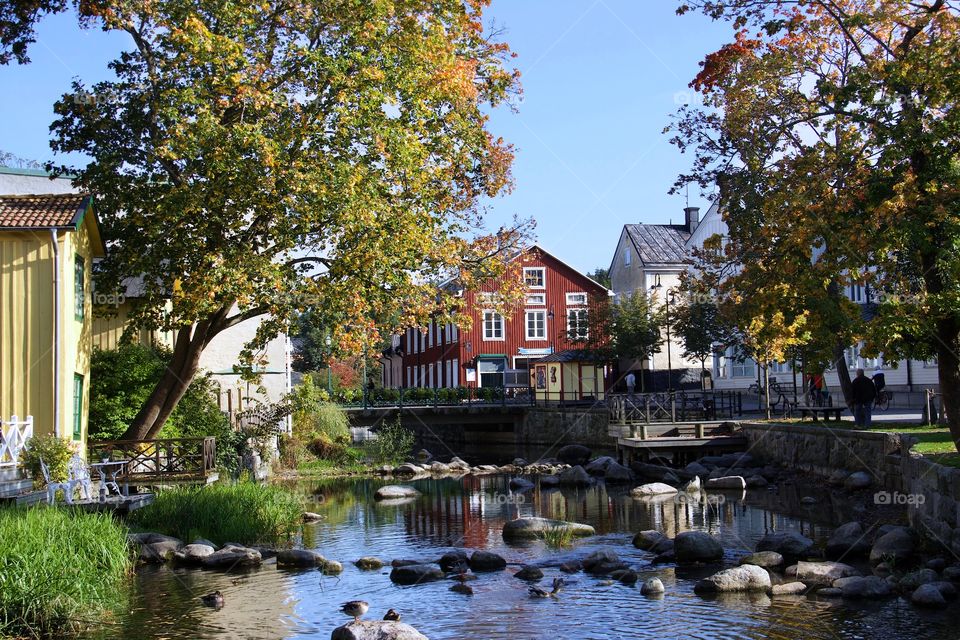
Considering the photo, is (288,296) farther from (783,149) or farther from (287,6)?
(783,149)

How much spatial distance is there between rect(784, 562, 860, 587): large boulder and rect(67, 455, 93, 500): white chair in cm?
1179

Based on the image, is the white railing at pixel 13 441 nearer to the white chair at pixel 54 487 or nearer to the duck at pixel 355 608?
the white chair at pixel 54 487

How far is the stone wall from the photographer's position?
15.4 metres

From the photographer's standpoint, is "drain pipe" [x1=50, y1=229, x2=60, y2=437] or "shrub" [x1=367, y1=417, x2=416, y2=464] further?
"shrub" [x1=367, y1=417, x2=416, y2=464]

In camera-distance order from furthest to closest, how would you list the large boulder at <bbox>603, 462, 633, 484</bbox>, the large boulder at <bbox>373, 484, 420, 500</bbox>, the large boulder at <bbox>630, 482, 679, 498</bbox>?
the large boulder at <bbox>603, 462, 633, 484</bbox> < the large boulder at <bbox>373, 484, 420, 500</bbox> < the large boulder at <bbox>630, 482, 679, 498</bbox>

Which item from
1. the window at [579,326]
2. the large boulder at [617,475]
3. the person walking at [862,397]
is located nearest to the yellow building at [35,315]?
the large boulder at [617,475]

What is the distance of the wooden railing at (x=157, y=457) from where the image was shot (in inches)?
878

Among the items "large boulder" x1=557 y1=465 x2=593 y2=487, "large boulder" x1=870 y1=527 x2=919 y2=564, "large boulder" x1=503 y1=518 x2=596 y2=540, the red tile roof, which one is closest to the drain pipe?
the red tile roof

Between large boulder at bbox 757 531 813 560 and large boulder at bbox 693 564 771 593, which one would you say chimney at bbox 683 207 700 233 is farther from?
large boulder at bbox 693 564 771 593

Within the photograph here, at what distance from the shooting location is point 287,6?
21.9m

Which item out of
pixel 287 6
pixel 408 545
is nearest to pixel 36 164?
pixel 287 6

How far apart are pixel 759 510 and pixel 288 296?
11.1 m

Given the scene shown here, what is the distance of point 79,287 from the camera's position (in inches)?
866

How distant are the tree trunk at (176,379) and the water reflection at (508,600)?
4753 mm
